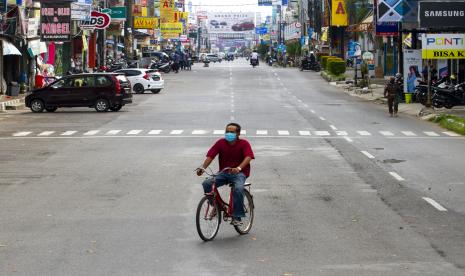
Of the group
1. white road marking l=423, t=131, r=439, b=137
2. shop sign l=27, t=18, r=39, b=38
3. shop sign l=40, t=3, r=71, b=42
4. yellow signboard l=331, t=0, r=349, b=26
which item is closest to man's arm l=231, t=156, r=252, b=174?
white road marking l=423, t=131, r=439, b=137

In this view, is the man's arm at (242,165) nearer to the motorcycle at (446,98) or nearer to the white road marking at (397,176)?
the white road marking at (397,176)

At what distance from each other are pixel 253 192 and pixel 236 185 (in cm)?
499

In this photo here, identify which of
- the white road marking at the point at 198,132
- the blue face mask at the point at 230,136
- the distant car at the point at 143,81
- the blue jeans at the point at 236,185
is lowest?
the white road marking at the point at 198,132

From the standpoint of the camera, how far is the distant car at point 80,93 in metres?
42.7

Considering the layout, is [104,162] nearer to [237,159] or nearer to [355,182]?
[355,182]

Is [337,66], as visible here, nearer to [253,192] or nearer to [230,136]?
[253,192]

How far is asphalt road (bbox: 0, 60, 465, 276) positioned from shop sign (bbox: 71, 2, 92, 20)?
73.8ft

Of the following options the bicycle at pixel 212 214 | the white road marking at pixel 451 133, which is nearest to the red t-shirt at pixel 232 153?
the bicycle at pixel 212 214

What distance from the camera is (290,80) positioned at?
77375 mm

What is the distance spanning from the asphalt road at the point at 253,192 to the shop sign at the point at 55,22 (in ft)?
61.9

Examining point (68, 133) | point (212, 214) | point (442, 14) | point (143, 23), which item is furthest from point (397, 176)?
point (143, 23)

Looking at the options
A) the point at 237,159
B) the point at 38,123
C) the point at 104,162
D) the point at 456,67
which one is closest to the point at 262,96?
the point at 456,67

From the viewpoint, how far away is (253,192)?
59.0ft

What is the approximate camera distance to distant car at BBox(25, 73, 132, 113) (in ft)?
140
